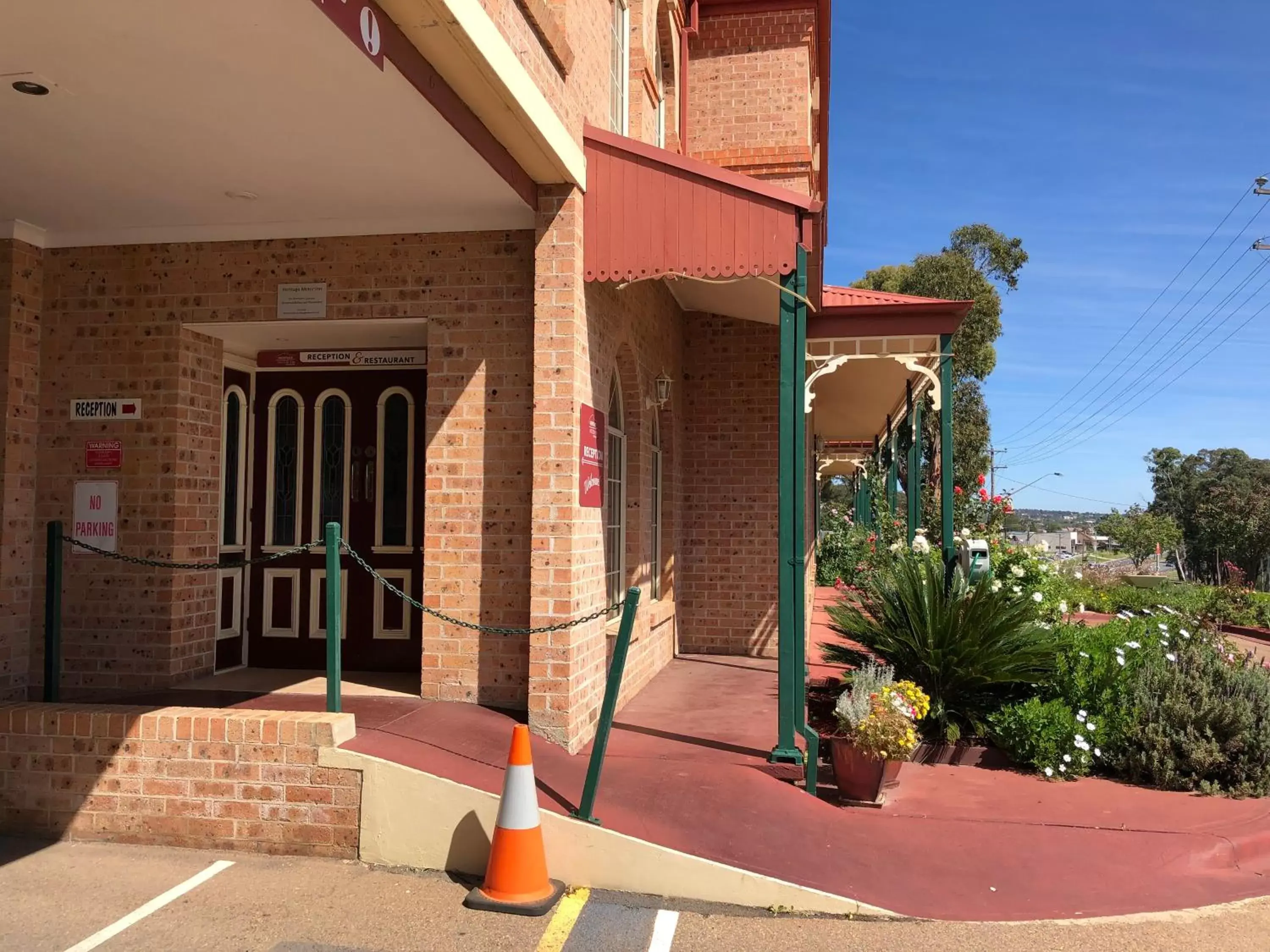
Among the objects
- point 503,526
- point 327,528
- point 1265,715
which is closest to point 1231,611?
point 1265,715

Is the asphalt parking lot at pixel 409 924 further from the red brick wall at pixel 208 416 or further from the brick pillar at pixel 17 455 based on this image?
the brick pillar at pixel 17 455

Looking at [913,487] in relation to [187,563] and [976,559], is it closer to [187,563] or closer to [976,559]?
[976,559]

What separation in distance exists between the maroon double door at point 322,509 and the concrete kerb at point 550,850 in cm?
274

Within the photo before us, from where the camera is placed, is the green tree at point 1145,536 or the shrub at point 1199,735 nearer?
the shrub at point 1199,735

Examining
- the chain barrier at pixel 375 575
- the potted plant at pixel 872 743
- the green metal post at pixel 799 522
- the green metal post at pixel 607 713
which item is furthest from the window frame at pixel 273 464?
the potted plant at pixel 872 743

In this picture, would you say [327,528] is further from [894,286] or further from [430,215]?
[894,286]

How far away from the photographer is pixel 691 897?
181 inches

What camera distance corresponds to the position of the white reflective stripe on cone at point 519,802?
177 inches

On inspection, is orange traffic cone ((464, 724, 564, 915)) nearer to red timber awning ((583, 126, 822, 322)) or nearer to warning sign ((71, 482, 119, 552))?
red timber awning ((583, 126, 822, 322))

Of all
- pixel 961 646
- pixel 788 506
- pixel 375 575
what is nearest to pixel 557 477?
pixel 375 575

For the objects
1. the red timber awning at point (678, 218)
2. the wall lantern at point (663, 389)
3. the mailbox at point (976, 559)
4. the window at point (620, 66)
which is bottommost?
the mailbox at point (976, 559)

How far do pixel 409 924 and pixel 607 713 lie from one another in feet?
4.35

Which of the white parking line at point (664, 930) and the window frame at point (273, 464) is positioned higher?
the window frame at point (273, 464)

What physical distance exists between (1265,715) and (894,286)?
31979 millimetres
